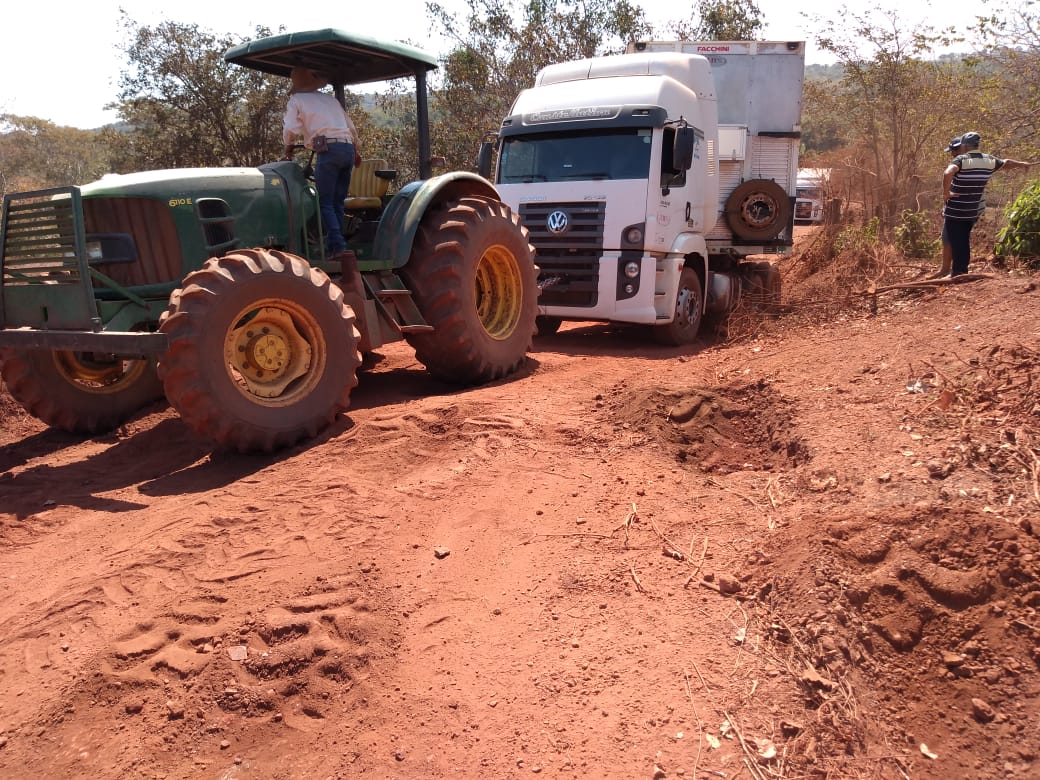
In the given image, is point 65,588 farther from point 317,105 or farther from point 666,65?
point 666,65

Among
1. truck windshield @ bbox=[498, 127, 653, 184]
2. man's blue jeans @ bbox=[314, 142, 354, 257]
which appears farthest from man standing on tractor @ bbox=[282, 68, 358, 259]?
truck windshield @ bbox=[498, 127, 653, 184]

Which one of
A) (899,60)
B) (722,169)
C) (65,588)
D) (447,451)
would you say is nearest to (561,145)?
(722,169)

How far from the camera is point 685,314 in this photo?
930 cm

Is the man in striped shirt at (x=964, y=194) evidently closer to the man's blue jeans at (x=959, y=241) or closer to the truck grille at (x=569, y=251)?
the man's blue jeans at (x=959, y=241)

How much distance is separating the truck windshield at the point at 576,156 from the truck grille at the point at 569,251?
1.22ft

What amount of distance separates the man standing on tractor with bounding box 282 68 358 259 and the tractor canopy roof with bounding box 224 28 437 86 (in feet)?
0.75

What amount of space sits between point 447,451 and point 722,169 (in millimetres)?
7179

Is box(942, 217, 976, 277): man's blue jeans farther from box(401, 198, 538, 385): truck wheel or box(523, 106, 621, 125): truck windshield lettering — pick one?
box(401, 198, 538, 385): truck wheel

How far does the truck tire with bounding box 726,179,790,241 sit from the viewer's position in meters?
10.4

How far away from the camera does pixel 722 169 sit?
10.5 meters

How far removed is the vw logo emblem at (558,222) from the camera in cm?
882

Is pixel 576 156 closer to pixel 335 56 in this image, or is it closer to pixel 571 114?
pixel 571 114

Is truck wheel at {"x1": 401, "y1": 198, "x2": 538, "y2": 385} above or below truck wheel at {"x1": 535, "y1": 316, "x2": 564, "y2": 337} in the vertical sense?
above

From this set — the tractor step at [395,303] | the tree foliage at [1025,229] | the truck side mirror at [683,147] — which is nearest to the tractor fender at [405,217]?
the tractor step at [395,303]
